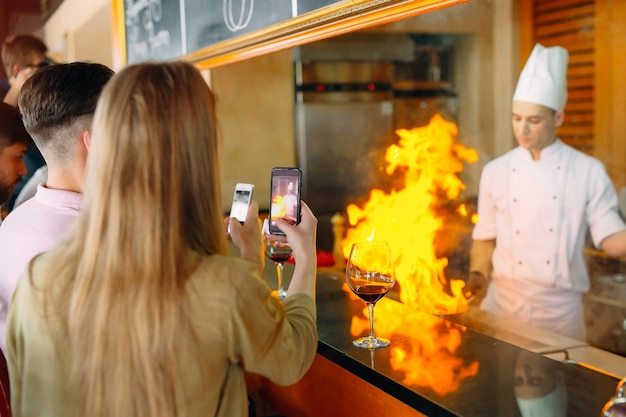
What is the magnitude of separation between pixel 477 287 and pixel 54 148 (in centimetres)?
247

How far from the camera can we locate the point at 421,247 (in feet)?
11.9

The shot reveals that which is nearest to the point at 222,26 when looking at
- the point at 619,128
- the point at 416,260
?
the point at 416,260

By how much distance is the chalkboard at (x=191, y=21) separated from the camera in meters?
2.13

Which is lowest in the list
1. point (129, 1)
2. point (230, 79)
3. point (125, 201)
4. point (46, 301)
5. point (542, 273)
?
point (542, 273)

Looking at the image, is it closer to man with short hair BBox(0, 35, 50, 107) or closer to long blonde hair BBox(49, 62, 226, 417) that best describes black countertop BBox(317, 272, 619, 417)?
long blonde hair BBox(49, 62, 226, 417)

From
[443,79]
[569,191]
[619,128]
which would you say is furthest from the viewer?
[443,79]

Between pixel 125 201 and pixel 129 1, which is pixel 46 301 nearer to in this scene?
pixel 125 201

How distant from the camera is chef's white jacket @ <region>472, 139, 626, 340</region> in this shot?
290 centimetres

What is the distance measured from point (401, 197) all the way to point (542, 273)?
3.59 ft

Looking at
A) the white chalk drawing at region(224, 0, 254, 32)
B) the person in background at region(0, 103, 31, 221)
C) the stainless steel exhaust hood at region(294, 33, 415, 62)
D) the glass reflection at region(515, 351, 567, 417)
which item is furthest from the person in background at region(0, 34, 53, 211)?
the glass reflection at region(515, 351, 567, 417)

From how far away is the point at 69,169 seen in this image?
1501mm

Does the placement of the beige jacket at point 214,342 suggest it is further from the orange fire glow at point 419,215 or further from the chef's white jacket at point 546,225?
the chef's white jacket at point 546,225

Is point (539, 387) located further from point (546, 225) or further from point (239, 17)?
point (546, 225)

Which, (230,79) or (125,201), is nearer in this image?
(125,201)
